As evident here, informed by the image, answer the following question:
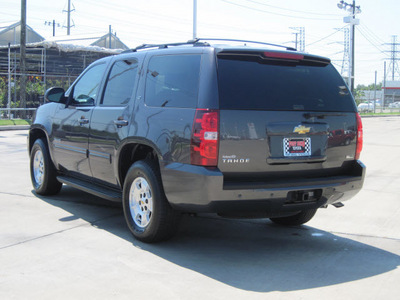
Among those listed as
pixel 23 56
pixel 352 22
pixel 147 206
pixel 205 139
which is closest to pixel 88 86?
pixel 147 206

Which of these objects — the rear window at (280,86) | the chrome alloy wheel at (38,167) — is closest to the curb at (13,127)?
the chrome alloy wheel at (38,167)

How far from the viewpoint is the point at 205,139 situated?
4.43m

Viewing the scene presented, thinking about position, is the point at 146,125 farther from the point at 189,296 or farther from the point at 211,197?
the point at 189,296

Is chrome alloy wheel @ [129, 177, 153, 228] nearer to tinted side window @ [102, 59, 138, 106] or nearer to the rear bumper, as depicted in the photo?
the rear bumper

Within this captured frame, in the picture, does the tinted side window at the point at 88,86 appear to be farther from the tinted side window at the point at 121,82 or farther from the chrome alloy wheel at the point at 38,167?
the chrome alloy wheel at the point at 38,167

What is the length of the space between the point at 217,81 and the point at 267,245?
179cm

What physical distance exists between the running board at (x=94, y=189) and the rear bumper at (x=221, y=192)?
1.11 meters

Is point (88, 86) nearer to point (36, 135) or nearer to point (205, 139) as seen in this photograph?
point (36, 135)

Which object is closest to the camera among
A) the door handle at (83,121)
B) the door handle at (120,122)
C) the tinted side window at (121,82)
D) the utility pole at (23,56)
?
the door handle at (120,122)

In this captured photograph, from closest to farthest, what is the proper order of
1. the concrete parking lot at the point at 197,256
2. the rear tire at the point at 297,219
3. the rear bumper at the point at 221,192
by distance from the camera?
the concrete parking lot at the point at 197,256 < the rear bumper at the point at 221,192 < the rear tire at the point at 297,219

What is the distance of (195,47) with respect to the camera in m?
4.95

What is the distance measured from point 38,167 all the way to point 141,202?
2961 millimetres

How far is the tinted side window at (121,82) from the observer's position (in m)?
5.65

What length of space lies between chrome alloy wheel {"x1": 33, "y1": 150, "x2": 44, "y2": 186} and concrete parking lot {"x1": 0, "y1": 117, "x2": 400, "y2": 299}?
36 cm
